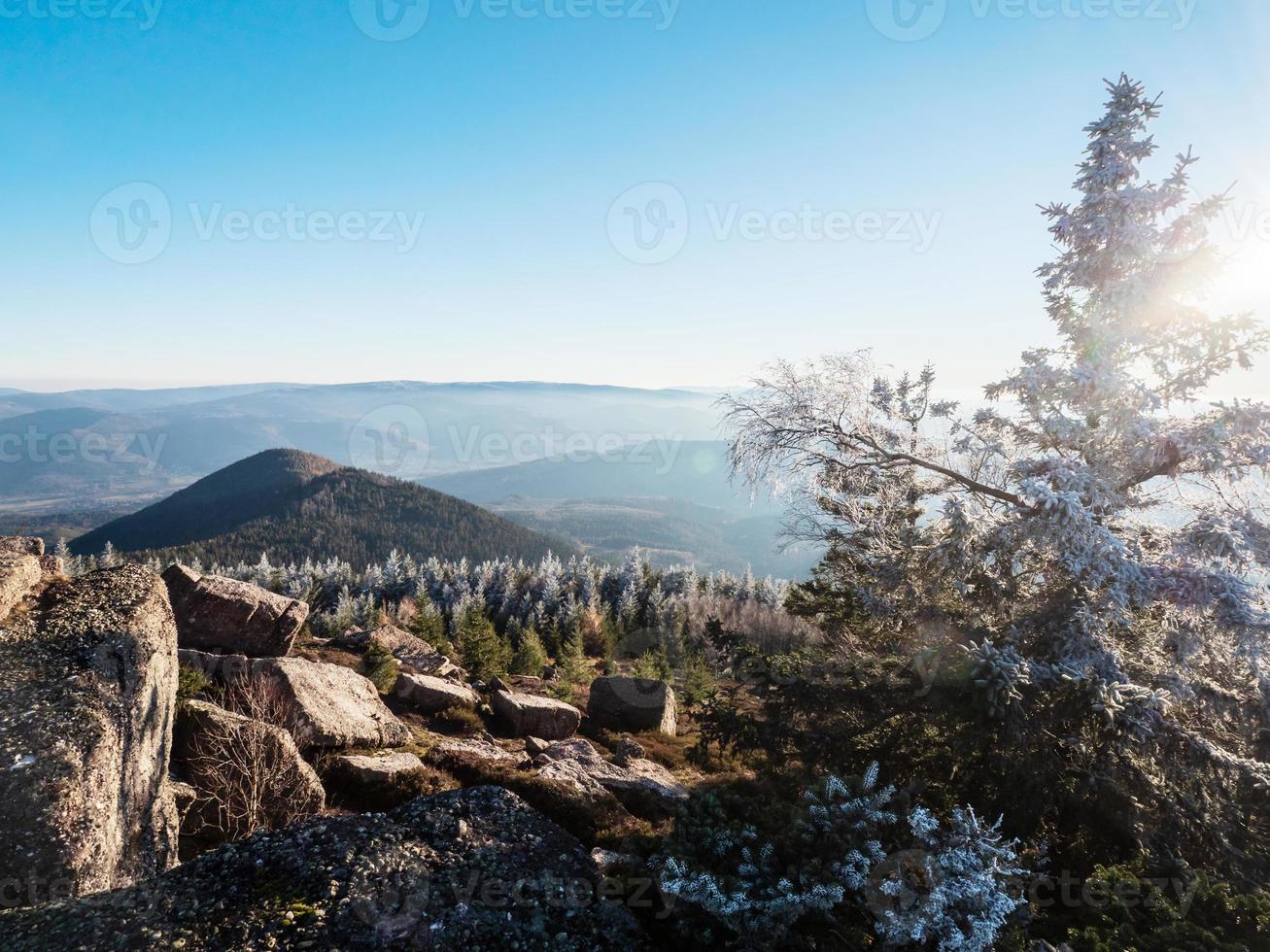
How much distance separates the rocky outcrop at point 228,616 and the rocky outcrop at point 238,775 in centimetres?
643

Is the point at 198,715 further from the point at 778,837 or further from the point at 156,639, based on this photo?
the point at 778,837

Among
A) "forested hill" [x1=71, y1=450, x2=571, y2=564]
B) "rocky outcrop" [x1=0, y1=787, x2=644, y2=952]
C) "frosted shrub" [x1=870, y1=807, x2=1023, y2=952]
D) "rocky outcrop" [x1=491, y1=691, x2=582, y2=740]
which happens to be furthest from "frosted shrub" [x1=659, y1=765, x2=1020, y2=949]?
"forested hill" [x1=71, y1=450, x2=571, y2=564]

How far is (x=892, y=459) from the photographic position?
11.3 metres

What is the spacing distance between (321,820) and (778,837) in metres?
6.09

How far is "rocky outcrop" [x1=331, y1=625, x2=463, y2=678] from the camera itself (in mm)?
22750

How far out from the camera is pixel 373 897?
6.99 m

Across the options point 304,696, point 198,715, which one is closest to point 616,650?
point 304,696

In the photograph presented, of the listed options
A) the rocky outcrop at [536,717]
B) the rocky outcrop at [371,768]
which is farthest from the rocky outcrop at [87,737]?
the rocky outcrop at [536,717]

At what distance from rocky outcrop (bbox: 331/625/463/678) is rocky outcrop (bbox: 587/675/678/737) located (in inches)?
236

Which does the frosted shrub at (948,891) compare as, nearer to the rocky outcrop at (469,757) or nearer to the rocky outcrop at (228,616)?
the rocky outcrop at (469,757)

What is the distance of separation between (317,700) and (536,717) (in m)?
6.60

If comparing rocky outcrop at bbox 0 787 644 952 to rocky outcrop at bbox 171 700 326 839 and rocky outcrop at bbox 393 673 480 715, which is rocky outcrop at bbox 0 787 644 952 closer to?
rocky outcrop at bbox 171 700 326 839

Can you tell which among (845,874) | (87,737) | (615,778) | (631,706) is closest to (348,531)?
(631,706)

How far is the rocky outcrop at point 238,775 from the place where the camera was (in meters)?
9.33
